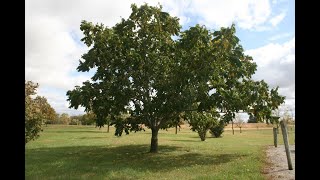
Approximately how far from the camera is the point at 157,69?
26.1m

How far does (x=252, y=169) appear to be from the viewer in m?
18.3

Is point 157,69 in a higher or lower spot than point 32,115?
higher

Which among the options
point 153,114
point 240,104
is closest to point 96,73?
point 153,114

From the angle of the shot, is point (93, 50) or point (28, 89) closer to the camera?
point (28, 89)

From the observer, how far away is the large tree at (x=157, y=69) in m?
22.4

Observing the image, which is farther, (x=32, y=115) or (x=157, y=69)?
(x=157, y=69)

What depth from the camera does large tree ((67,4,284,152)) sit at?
22.4 meters
